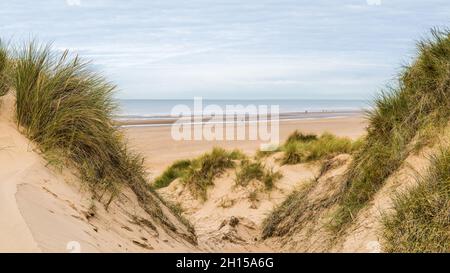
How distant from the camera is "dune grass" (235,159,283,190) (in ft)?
40.3

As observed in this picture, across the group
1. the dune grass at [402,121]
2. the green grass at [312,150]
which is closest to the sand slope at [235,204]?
the green grass at [312,150]

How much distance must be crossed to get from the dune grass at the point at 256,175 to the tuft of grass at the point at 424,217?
6270mm

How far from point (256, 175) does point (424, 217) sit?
22.8 ft

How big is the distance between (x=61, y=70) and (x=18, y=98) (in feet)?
2.01

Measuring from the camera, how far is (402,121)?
7539 mm

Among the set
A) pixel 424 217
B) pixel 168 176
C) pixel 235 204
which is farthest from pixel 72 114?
pixel 168 176

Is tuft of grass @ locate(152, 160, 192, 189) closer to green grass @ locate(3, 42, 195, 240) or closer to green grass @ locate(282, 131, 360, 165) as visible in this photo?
green grass @ locate(282, 131, 360, 165)

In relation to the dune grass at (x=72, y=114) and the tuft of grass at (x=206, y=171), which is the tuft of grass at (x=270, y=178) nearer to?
the tuft of grass at (x=206, y=171)

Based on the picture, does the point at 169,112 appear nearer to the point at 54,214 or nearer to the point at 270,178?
the point at 270,178

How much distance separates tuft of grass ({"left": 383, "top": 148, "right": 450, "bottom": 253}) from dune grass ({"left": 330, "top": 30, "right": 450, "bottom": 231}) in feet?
3.62

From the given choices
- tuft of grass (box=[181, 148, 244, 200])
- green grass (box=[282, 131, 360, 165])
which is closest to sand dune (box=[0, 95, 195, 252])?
tuft of grass (box=[181, 148, 244, 200])

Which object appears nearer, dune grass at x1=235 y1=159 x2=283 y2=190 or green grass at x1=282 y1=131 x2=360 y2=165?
dune grass at x1=235 y1=159 x2=283 y2=190

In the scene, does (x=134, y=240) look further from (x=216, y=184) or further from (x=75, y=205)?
(x=216, y=184)
